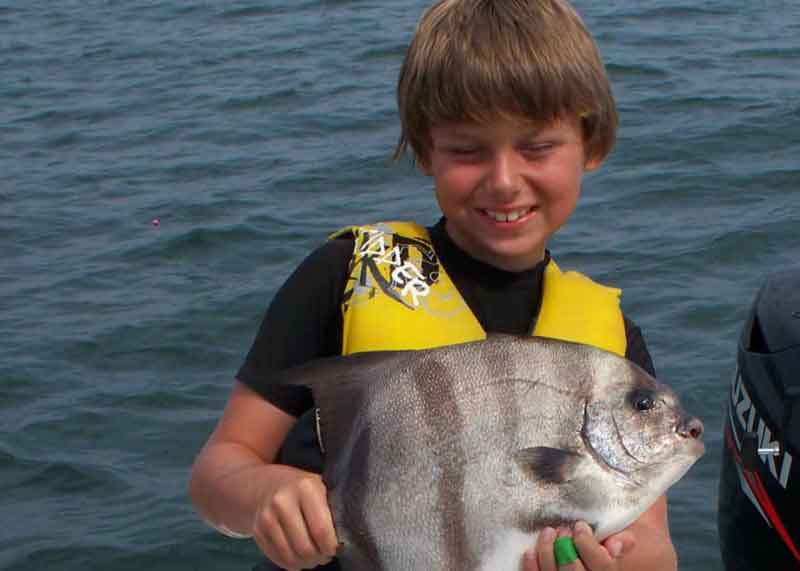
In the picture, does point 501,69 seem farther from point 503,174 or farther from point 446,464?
point 446,464

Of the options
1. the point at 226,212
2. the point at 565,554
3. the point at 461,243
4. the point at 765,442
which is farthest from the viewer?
the point at 226,212

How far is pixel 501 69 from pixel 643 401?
83cm

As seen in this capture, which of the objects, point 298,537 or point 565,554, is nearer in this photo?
point 565,554

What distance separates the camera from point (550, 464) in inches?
90.0

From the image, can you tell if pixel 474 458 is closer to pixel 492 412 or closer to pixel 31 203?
pixel 492 412

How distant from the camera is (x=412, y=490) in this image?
2346mm

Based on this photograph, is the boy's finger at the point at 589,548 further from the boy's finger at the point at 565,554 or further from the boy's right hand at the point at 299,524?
the boy's right hand at the point at 299,524

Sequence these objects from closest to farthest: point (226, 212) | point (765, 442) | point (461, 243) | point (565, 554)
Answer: point (565, 554)
point (461, 243)
point (765, 442)
point (226, 212)

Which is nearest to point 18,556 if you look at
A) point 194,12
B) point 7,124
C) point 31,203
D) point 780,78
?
point 31,203

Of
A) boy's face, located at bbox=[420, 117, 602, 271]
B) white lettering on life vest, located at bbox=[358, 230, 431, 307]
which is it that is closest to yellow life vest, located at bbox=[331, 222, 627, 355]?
white lettering on life vest, located at bbox=[358, 230, 431, 307]

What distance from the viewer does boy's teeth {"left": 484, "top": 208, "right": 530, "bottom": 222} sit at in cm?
296

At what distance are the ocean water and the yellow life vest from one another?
234cm

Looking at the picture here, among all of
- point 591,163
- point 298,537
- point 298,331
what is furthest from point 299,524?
point 591,163

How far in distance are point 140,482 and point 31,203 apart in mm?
4042
